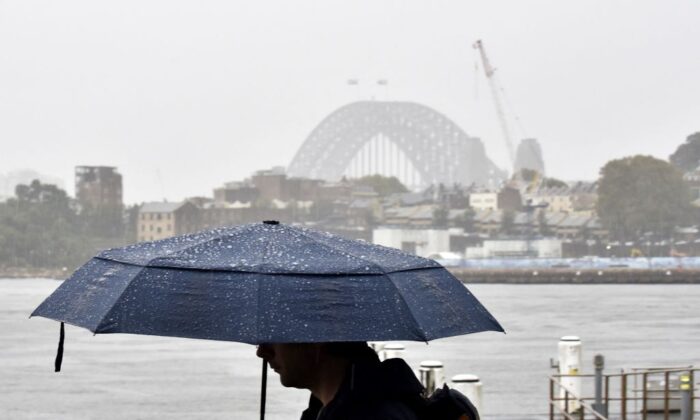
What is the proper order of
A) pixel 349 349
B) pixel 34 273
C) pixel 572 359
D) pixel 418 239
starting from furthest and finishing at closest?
pixel 418 239 → pixel 34 273 → pixel 572 359 → pixel 349 349

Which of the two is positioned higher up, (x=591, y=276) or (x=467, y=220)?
(x=467, y=220)

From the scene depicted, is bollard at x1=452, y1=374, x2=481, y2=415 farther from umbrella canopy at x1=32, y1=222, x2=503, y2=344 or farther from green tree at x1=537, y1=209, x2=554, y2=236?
green tree at x1=537, y1=209, x2=554, y2=236

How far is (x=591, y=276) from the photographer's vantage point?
14875 cm

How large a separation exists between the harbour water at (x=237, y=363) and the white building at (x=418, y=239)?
222 ft

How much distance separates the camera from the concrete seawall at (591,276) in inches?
5812

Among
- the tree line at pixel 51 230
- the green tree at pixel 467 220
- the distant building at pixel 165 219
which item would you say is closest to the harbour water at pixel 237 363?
the tree line at pixel 51 230

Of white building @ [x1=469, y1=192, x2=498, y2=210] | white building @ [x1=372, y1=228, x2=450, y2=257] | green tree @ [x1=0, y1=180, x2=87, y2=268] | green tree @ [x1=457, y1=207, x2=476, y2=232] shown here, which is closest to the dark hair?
green tree @ [x1=0, y1=180, x2=87, y2=268]

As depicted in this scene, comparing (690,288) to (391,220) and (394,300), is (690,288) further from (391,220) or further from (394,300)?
(394,300)

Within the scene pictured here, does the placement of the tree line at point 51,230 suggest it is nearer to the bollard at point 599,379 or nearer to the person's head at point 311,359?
the bollard at point 599,379

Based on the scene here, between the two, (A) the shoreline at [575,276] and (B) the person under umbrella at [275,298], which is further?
(A) the shoreline at [575,276]

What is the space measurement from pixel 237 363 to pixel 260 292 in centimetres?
5459

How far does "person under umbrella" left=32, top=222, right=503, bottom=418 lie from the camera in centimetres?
316

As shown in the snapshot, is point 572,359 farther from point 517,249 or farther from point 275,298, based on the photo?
point 517,249

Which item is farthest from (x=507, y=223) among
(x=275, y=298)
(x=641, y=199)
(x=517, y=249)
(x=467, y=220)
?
(x=275, y=298)
